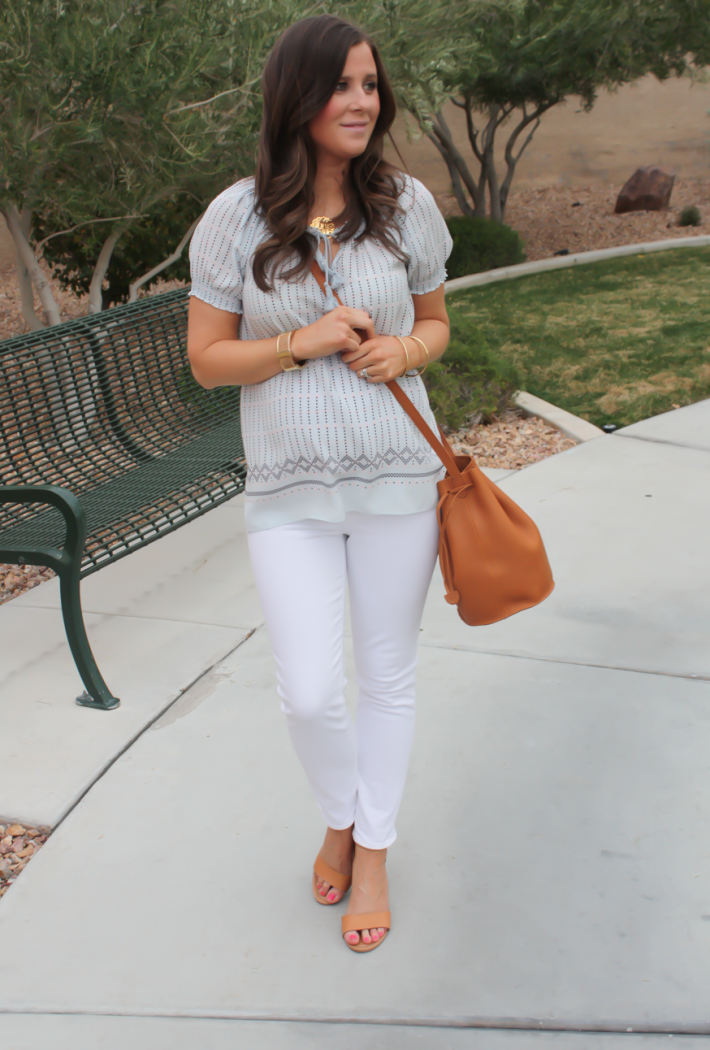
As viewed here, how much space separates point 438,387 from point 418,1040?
179 inches

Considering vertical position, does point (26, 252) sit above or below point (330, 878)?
above

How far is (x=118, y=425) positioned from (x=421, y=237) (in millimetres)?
2715

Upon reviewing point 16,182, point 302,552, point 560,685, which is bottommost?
point 560,685

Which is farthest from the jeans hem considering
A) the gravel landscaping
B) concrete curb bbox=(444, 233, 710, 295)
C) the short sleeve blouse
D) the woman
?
concrete curb bbox=(444, 233, 710, 295)

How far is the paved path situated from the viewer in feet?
6.73

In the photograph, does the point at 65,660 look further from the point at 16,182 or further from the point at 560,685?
the point at 16,182

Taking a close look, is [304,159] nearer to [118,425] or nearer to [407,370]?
[407,370]

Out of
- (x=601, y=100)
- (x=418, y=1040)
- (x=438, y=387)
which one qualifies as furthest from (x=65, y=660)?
(x=601, y=100)

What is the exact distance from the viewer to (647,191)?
52.3ft

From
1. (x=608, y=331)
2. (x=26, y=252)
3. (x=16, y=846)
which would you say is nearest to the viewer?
(x=16, y=846)

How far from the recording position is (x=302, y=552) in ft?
6.59

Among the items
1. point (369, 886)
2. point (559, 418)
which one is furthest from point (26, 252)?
point (369, 886)

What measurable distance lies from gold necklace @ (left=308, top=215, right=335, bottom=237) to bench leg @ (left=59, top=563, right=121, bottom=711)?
1.64 metres

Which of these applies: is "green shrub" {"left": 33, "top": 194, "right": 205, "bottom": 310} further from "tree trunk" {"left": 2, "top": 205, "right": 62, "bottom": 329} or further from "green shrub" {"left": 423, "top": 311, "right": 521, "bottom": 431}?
"green shrub" {"left": 423, "top": 311, "right": 521, "bottom": 431}
